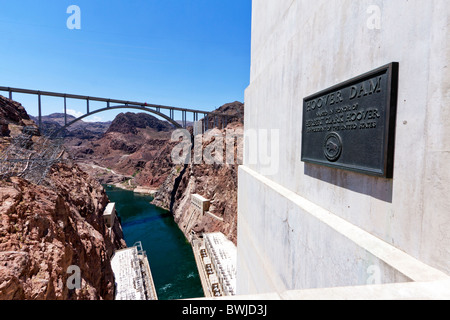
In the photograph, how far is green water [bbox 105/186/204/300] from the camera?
66.4ft

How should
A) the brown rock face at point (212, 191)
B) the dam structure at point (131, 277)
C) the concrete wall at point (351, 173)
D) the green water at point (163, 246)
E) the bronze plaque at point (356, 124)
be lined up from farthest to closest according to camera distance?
the brown rock face at point (212, 191) < the green water at point (163, 246) < the dam structure at point (131, 277) < the bronze plaque at point (356, 124) < the concrete wall at point (351, 173)

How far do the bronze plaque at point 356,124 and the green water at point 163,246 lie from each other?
1973 centimetres

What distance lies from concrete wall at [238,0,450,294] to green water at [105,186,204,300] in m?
18.1

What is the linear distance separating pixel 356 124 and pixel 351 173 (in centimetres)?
60

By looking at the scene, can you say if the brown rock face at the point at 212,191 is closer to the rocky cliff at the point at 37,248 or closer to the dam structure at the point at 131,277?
the dam structure at the point at 131,277

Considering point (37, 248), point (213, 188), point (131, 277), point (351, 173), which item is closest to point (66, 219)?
point (37, 248)

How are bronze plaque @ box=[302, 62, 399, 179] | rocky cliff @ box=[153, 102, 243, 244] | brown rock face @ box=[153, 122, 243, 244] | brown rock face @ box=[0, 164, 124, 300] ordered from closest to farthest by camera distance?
bronze plaque @ box=[302, 62, 399, 179]
brown rock face @ box=[0, 164, 124, 300]
brown rock face @ box=[153, 122, 243, 244]
rocky cliff @ box=[153, 102, 243, 244]

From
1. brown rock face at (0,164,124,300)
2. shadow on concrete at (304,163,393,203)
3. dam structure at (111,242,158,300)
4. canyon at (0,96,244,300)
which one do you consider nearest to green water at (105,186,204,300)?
canyon at (0,96,244,300)

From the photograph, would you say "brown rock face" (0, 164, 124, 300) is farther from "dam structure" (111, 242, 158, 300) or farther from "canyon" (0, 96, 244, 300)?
"dam structure" (111, 242, 158, 300)

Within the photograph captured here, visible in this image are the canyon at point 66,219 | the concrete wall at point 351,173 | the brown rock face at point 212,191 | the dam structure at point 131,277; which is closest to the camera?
the concrete wall at point 351,173

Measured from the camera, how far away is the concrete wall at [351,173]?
1777 millimetres

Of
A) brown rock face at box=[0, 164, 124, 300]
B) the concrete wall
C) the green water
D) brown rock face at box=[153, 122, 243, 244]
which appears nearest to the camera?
the concrete wall

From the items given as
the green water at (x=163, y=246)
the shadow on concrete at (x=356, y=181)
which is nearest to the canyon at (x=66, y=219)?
the green water at (x=163, y=246)

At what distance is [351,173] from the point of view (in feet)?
8.77
